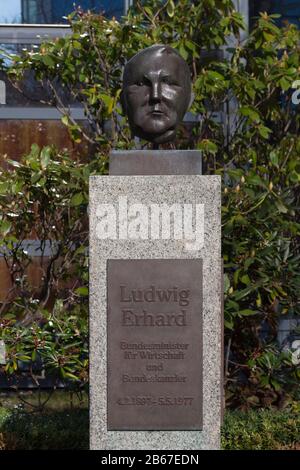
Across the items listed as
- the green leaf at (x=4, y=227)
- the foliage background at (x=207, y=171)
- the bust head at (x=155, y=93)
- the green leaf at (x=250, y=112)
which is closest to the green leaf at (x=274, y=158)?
the foliage background at (x=207, y=171)

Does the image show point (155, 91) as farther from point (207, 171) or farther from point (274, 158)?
point (207, 171)

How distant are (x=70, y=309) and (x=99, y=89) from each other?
200cm

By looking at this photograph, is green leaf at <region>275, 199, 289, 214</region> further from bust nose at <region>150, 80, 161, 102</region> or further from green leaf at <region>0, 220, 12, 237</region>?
green leaf at <region>0, 220, 12, 237</region>

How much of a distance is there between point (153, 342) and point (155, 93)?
1.63m

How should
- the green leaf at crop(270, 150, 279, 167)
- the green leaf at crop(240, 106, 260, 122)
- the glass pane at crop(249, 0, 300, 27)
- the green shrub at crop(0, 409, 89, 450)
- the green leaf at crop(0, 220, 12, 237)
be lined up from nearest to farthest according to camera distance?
the green shrub at crop(0, 409, 89, 450) → the green leaf at crop(0, 220, 12, 237) → the green leaf at crop(270, 150, 279, 167) → the green leaf at crop(240, 106, 260, 122) → the glass pane at crop(249, 0, 300, 27)

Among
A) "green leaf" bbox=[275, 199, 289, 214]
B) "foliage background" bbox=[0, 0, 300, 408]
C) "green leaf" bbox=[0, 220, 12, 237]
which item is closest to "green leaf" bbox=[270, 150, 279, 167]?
"foliage background" bbox=[0, 0, 300, 408]

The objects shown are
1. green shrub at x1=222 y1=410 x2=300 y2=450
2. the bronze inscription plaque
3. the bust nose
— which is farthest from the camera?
green shrub at x1=222 y1=410 x2=300 y2=450

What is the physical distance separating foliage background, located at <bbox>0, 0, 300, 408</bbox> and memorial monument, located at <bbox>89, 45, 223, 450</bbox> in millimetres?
1547

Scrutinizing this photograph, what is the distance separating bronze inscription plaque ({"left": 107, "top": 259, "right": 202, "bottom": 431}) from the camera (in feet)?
21.5

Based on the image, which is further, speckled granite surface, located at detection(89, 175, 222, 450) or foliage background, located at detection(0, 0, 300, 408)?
foliage background, located at detection(0, 0, 300, 408)

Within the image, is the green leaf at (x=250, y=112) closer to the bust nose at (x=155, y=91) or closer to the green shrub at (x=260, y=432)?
the bust nose at (x=155, y=91)

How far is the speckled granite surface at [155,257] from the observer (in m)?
6.55

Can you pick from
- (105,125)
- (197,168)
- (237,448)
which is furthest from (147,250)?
(105,125)

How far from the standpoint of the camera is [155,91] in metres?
6.74
